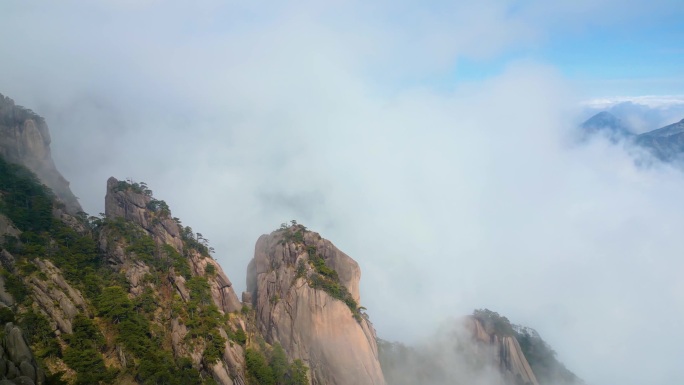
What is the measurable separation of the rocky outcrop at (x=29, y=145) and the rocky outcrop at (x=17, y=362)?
42957mm

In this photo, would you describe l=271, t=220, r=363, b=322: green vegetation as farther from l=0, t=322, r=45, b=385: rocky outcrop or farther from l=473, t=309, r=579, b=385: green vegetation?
l=473, t=309, r=579, b=385: green vegetation

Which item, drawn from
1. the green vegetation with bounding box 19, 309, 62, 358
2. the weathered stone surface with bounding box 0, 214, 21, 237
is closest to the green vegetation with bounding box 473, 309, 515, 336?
the green vegetation with bounding box 19, 309, 62, 358

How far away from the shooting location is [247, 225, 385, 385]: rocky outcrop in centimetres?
4803

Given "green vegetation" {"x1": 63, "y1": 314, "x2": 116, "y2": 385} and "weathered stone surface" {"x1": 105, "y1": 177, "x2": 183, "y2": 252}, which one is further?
"weathered stone surface" {"x1": 105, "y1": 177, "x2": 183, "y2": 252}

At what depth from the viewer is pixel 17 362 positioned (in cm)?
2367

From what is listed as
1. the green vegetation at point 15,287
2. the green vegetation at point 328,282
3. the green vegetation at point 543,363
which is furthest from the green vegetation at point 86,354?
the green vegetation at point 543,363

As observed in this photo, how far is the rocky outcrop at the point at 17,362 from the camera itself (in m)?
22.0

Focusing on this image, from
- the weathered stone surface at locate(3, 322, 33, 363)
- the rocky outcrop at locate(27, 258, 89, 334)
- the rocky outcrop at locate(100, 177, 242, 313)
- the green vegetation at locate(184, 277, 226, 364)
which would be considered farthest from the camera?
the rocky outcrop at locate(100, 177, 242, 313)

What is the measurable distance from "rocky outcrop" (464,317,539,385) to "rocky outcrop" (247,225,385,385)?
3261 cm

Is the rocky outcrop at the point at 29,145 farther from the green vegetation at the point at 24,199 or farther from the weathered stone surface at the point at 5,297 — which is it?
the weathered stone surface at the point at 5,297

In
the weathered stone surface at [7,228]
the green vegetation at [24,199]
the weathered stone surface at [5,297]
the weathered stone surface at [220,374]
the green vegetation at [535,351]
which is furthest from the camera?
the green vegetation at [535,351]

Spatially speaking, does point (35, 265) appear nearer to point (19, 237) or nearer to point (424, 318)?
point (19, 237)

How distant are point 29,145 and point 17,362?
54725 mm

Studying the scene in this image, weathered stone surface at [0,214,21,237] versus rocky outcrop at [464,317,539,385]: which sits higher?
weathered stone surface at [0,214,21,237]
